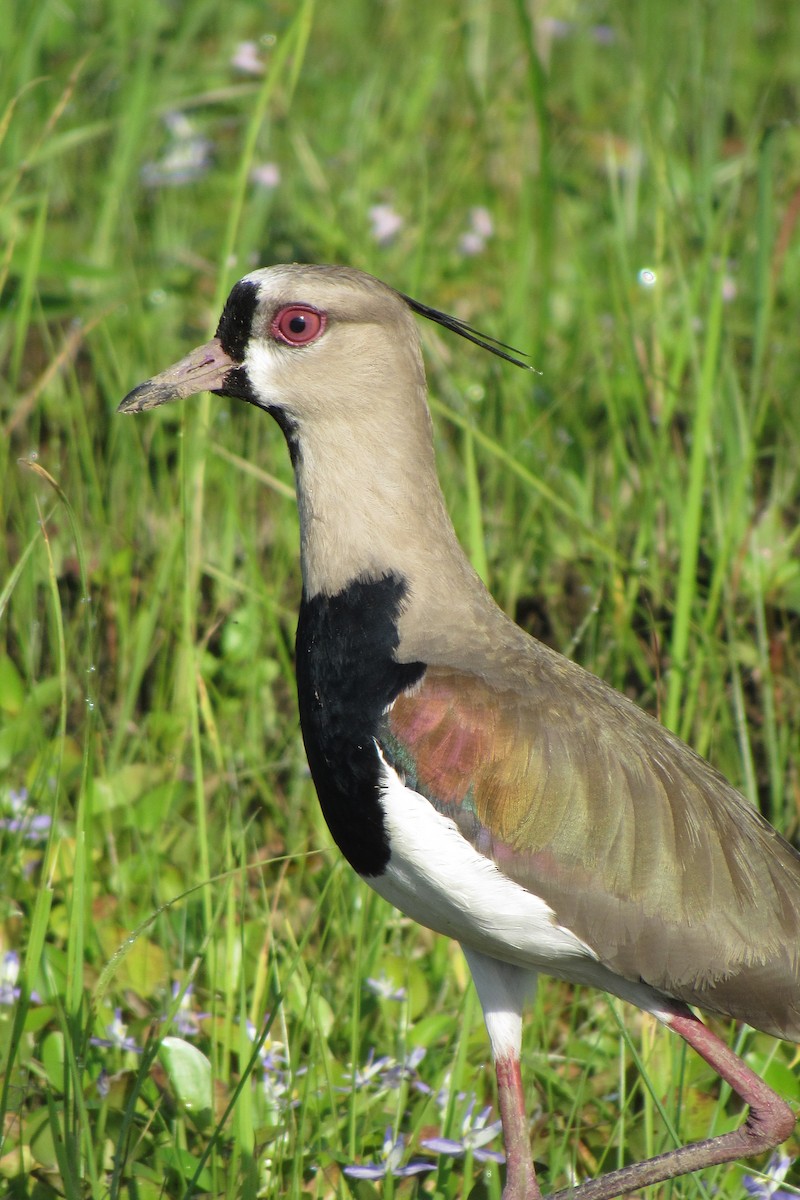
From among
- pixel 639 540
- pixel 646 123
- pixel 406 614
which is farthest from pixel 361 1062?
pixel 646 123

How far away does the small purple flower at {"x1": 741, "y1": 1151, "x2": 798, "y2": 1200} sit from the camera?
2.75 m

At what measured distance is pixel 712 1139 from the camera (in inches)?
107

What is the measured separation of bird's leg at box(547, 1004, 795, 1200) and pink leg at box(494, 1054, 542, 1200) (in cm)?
12

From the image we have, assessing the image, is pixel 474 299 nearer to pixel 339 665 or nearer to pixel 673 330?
pixel 673 330

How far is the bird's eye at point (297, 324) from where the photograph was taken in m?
2.88

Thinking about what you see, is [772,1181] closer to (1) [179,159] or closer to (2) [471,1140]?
(2) [471,1140]

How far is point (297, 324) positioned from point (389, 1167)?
1.53 meters

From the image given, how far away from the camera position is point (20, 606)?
13.4 feet

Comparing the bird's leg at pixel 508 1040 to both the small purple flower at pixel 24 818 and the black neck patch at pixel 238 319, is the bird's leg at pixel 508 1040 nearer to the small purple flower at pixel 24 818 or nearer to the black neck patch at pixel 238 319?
the small purple flower at pixel 24 818

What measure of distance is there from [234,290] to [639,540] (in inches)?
57.0

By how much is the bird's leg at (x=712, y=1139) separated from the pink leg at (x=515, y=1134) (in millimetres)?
115

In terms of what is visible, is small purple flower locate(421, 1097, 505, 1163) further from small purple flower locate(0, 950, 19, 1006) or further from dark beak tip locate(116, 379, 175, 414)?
dark beak tip locate(116, 379, 175, 414)

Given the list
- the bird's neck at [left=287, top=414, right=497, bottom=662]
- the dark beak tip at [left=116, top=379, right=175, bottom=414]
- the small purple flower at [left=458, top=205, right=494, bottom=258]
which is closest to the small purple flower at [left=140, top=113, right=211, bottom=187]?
the small purple flower at [left=458, top=205, right=494, bottom=258]

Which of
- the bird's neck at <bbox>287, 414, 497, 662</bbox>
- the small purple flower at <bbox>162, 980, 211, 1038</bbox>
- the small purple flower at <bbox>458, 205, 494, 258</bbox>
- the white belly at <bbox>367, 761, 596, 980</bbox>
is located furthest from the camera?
the small purple flower at <bbox>458, 205, 494, 258</bbox>
